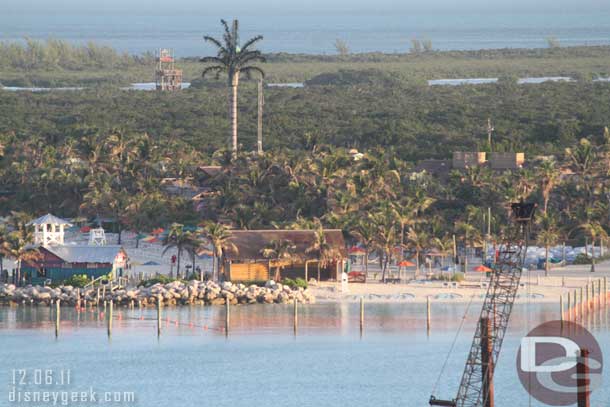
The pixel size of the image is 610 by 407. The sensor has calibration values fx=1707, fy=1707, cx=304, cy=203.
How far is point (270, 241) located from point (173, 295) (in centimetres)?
632

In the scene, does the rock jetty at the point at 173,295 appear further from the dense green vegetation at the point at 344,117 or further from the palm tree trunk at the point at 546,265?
the dense green vegetation at the point at 344,117

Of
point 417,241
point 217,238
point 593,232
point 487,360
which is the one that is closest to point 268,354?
point 217,238

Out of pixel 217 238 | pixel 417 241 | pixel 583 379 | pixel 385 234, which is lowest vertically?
pixel 583 379

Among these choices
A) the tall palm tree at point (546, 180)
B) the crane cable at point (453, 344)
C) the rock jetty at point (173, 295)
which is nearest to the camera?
the crane cable at point (453, 344)

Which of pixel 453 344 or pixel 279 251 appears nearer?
pixel 453 344

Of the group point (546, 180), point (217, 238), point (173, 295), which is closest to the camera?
point (173, 295)

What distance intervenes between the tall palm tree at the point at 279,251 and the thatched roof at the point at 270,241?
21 cm

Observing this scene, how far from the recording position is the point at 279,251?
269ft

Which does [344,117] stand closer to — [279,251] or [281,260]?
[281,260]

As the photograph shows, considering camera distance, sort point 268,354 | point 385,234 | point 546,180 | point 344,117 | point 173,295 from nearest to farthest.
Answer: point 268,354
point 173,295
point 385,234
point 546,180
point 344,117

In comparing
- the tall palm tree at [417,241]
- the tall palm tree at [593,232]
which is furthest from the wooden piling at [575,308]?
the tall palm tree at [593,232]

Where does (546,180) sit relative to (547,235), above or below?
above

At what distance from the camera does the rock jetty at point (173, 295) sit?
78.7 m

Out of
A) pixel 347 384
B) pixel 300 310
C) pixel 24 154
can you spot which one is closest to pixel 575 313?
pixel 300 310
